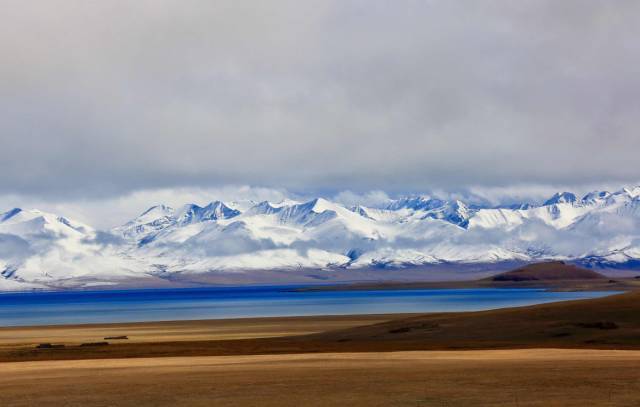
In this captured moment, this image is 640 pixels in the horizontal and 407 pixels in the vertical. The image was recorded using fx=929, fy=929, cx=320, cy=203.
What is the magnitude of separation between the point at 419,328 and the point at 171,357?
81.5ft

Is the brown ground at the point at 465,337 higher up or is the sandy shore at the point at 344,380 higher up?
the brown ground at the point at 465,337

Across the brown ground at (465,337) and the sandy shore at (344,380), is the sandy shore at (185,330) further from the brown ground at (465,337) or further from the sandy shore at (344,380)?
the sandy shore at (344,380)

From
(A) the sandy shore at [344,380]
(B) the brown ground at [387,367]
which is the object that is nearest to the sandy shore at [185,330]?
(B) the brown ground at [387,367]

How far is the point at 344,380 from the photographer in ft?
137

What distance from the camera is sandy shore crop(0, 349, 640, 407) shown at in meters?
35.3

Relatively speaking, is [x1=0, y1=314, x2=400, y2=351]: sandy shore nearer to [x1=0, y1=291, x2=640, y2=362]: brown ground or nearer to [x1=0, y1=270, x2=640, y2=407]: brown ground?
[x1=0, y1=291, x2=640, y2=362]: brown ground

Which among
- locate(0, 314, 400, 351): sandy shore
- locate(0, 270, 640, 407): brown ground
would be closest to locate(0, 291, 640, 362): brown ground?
locate(0, 270, 640, 407): brown ground

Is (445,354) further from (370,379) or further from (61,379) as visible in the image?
(61,379)

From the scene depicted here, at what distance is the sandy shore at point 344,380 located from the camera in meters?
35.3

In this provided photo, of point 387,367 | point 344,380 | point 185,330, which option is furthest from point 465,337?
point 185,330

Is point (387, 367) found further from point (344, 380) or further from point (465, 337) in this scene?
point (465, 337)

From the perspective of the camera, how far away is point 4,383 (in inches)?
1729

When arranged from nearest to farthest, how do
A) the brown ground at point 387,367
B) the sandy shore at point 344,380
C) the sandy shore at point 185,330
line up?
the sandy shore at point 344,380 → the brown ground at point 387,367 → the sandy shore at point 185,330

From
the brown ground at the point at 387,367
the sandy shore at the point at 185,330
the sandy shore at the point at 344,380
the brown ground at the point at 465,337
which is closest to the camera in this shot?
the sandy shore at the point at 344,380
